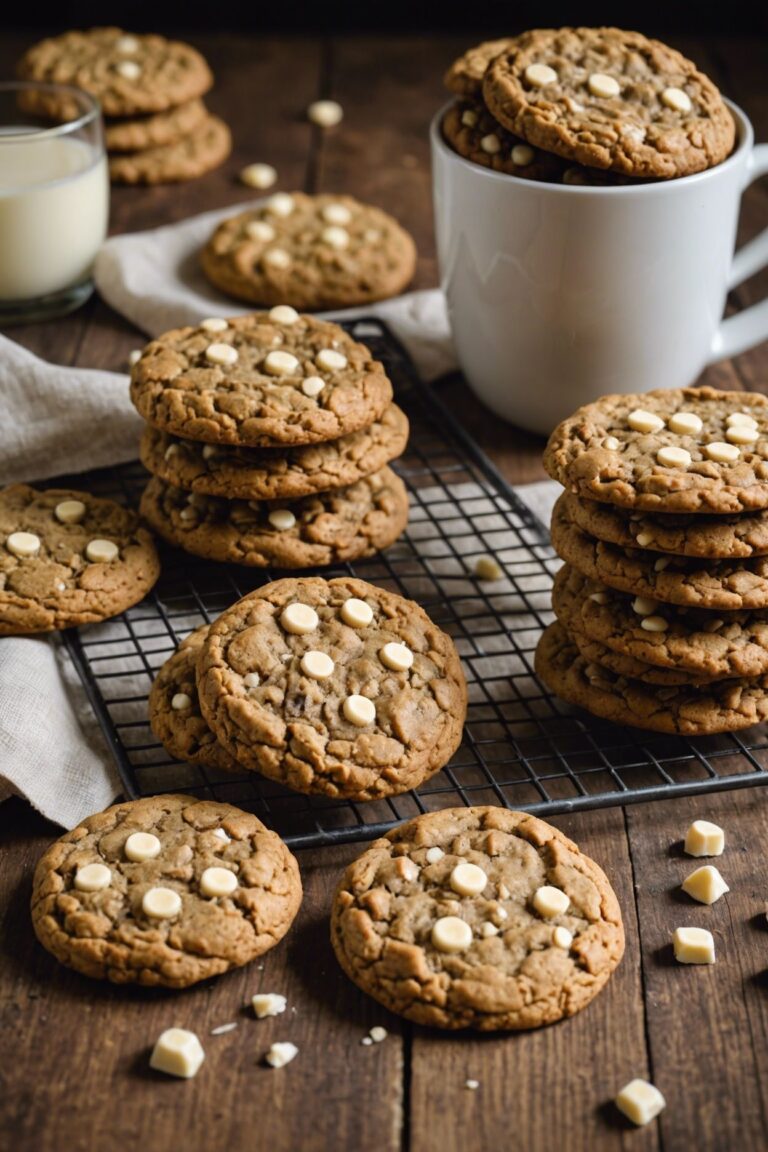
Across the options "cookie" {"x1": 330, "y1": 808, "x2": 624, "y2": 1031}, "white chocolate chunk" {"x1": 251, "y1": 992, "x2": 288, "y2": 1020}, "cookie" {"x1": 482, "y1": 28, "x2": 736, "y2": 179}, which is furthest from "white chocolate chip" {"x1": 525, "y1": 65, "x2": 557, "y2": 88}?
"white chocolate chunk" {"x1": 251, "y1": 992, "x2": 288, "y2": 1020}

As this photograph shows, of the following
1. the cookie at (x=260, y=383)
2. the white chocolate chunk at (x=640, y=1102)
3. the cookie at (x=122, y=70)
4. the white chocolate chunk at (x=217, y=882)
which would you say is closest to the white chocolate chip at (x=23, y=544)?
the cookie at (x=260, y=383)

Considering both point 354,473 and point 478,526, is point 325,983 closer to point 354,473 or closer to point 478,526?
point 354,473

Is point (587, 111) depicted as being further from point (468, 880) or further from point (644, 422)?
point (468, 880)

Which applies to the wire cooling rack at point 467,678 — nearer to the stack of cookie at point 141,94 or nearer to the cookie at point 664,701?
the cookie at point 664,701

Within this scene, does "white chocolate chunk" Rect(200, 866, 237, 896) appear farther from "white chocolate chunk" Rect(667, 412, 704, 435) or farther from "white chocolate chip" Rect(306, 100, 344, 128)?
"white chocolate chip" Rect(306, 100, 344, 128)

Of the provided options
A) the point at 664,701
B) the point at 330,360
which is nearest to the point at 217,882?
the point at 664,701

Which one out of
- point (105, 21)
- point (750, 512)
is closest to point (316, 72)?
point (105, 21)
